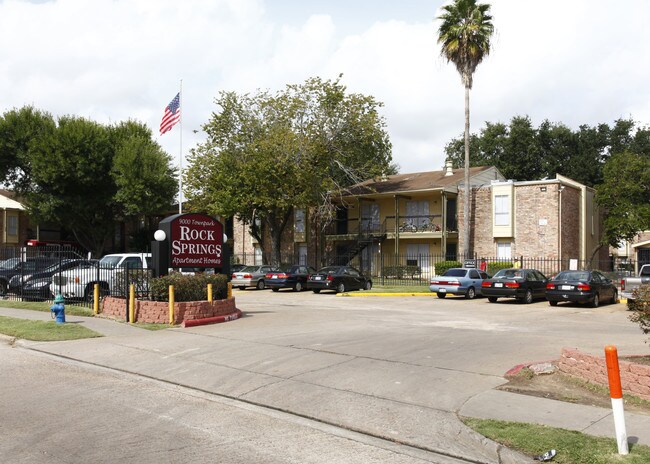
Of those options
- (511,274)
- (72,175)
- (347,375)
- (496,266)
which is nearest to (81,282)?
(347,375)

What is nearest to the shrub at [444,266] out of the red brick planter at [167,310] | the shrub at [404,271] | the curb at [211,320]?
the shrub at [404,271]

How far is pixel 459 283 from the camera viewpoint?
26516 mm

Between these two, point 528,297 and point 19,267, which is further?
point 528,297

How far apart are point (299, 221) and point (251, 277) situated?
14.0 m

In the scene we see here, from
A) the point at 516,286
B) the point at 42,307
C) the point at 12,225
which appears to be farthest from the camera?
the point at 12,225

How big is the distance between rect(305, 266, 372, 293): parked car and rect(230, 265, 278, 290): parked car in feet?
13.0

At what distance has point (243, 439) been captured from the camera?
6.54 metres

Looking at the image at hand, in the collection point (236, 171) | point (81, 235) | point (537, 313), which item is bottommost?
point (537, 313)

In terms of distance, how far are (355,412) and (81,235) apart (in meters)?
50.6

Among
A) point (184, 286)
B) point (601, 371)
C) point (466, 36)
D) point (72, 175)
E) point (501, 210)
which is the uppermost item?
point (466, 36)

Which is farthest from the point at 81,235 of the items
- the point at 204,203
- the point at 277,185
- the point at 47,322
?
the point at 47,322

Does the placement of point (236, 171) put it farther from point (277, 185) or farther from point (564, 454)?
point (564, 454)

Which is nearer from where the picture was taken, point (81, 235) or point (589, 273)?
point (589, 273)

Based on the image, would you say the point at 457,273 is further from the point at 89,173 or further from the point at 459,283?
the point at 89,173
